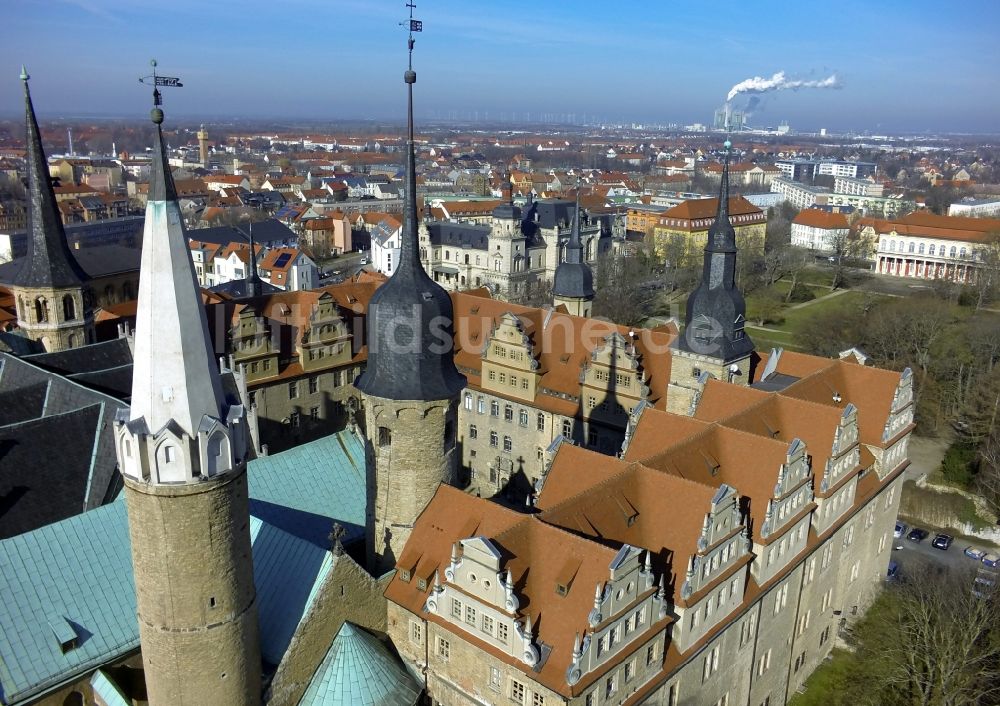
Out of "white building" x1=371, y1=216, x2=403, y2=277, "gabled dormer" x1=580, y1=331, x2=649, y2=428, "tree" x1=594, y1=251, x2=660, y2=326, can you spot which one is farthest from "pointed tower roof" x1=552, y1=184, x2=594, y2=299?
"white building" x1=371, y1=216, x2=403, y2=277

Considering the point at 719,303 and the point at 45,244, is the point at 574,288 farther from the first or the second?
the point at 45,244

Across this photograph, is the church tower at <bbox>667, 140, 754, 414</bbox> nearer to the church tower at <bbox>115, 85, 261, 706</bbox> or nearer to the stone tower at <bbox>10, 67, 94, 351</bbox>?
the church tower at <bbox>115, 85, 261, 706</bbox>

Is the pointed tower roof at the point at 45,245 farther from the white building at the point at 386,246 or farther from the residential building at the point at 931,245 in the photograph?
the residential building at the point at 931,245

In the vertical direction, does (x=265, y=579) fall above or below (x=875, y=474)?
above

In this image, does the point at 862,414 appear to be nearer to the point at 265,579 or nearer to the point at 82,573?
the point at 265,579

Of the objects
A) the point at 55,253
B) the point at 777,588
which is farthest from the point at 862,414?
the point at 55,253

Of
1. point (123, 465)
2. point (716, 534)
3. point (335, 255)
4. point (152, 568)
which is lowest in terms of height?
point (335, 255)
